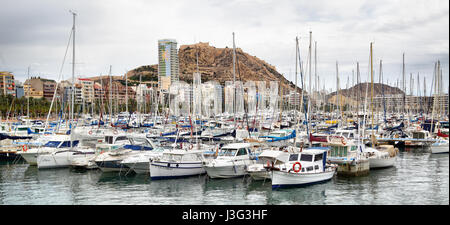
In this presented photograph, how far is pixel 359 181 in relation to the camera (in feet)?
89.7

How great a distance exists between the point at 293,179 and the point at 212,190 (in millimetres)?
5357

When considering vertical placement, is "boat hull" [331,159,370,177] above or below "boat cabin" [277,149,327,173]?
below

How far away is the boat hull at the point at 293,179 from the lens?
24.1 metres

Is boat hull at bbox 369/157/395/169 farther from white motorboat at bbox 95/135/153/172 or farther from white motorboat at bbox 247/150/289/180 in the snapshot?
white motorboat at bbox 95/135/153/172

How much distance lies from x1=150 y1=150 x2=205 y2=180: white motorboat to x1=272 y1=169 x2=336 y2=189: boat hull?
732 centimetres

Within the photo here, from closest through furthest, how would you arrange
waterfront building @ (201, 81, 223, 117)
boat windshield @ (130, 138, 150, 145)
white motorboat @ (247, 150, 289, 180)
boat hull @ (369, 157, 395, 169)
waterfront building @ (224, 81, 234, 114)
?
1. white motorboat @ (247, 150, 289, 180)
2. boat hull @ (369, 157, 395, 169)
3. boat windshield @ (130, 138, 150, 145)
4. waterfront building @ (201, 81, 223, 117)
5. waterfront building @ (224, 81, 234, 114)

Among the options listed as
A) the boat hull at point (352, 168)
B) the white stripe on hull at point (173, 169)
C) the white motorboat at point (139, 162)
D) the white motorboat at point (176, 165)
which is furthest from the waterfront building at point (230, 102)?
the boat hull at point (352, 168)

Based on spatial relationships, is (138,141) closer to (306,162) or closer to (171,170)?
(171,170)

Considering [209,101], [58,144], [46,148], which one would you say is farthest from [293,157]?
[209,101]

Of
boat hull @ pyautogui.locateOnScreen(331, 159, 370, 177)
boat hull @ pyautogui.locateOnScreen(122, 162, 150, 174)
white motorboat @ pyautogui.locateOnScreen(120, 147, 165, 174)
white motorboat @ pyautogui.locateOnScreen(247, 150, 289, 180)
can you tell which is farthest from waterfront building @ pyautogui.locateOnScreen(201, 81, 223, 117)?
boat hull @ pyautogui.locateOnScreen(331, 159, 370, 177)

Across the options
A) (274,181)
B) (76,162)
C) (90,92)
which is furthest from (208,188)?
(90,92)

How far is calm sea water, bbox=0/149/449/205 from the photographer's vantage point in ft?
73.7

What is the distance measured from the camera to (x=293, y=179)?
80.1ft
